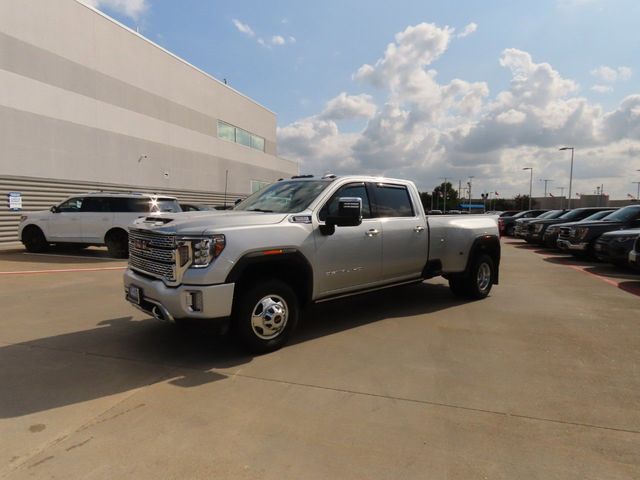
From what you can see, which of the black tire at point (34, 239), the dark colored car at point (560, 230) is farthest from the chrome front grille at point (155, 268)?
the dark colored car at point (560, 230)

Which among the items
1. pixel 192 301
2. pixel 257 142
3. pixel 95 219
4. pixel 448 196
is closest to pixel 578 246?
pixel 192 301

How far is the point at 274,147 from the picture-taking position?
39.5m

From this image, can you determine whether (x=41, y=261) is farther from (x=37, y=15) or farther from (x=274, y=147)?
(x=274, y=147)

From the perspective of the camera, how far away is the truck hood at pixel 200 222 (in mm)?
4125

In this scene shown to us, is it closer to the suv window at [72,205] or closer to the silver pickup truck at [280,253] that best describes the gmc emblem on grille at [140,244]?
the silver pickup truck at [280,253]

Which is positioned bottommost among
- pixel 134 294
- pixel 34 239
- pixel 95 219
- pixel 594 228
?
pixel 34 239

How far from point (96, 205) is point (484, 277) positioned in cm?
1077

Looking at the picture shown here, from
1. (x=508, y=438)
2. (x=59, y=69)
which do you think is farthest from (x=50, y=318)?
(x=59, y=69)

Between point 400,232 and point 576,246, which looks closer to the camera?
point 400,232

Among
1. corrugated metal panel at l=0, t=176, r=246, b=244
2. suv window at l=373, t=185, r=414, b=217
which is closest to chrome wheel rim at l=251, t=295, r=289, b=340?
suv window at l=373, t=185, r=414, b=217

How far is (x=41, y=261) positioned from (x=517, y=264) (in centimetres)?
1342

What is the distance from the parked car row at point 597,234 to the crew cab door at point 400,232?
19.8 feet

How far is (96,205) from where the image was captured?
1254cm

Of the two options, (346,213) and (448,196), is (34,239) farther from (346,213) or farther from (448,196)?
(448,196)
